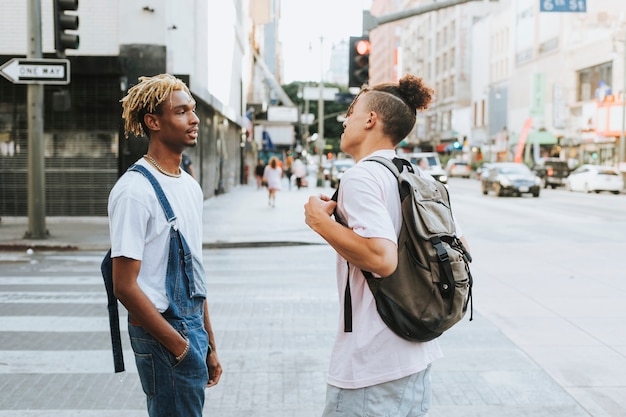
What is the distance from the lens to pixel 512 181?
1280 inches

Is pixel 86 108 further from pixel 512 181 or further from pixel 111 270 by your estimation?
pixel 512 181

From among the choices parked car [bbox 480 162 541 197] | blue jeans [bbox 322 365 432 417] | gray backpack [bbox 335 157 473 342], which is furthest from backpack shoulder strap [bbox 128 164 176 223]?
parked car [bbox 480 162 541 197]

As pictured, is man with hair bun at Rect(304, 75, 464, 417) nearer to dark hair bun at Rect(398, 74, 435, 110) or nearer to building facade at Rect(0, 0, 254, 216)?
dark hair bun at Rect(398, 74, 435, 110)

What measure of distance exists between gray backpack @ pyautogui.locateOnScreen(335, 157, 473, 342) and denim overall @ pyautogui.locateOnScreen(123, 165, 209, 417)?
693mm

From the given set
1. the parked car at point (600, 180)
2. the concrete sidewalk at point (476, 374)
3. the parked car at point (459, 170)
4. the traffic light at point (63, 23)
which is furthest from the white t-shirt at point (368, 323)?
the parked car at point (459, 170)

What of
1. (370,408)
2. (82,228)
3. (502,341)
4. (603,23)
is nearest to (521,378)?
(502,341)

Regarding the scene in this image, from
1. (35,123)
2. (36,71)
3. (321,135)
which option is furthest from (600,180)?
(36,71)

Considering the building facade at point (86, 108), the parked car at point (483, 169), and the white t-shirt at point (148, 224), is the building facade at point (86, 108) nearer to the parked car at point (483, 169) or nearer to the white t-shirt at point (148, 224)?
the white t-shirt at point (148, 224)

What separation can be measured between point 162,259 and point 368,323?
79cm

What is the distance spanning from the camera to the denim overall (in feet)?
9.25

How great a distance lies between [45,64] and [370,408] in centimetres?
1166

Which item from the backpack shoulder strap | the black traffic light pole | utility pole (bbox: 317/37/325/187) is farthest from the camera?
utility pole (bbox: 317/37/325/187)

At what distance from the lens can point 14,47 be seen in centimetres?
1883

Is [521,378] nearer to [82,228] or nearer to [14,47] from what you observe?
[82,228]
